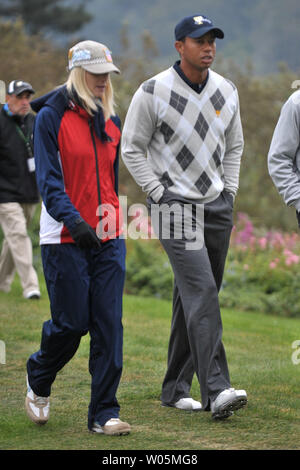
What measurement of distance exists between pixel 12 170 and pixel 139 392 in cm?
449

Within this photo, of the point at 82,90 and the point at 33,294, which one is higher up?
the point at 82,90

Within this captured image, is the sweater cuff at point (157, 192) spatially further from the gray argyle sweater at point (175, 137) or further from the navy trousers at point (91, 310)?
the navy trousers at point (91, 310)

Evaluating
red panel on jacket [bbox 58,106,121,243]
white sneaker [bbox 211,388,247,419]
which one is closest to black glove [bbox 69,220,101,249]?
red panel on jacket [bbox 58,106,121,243]

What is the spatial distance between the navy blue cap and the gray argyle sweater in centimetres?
26

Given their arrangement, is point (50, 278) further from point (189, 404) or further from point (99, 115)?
point (189, 404)

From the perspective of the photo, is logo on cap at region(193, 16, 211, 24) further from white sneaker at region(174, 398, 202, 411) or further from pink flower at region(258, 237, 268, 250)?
pink flower at region(258, 237, 268, 250)

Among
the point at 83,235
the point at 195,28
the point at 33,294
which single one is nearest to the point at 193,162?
the point at 195,28

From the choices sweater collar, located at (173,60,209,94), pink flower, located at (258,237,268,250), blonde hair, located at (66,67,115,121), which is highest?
sweater collar, located at (173,60,209,94)

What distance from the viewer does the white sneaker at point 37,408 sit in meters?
5.64

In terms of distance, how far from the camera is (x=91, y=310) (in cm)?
541

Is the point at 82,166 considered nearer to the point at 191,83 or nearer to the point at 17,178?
the point at 191,83

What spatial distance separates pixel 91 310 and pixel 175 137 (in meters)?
1.34

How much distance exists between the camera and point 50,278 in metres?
5.35

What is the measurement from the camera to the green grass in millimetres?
5289
